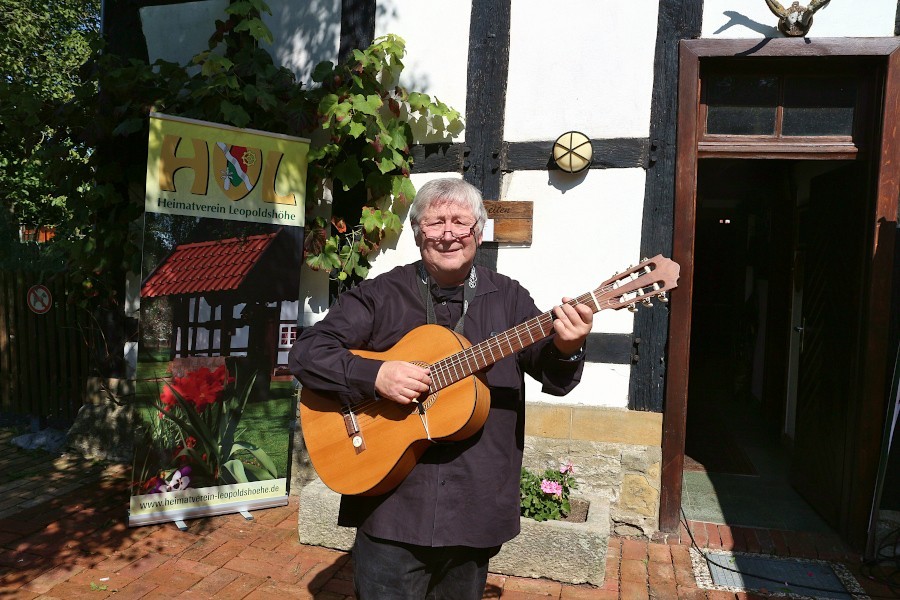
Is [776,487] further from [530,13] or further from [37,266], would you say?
[37,266]

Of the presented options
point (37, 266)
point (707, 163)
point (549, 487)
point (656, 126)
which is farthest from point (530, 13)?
point (37, 266)

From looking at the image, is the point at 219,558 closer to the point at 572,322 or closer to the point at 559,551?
the point at 559,551

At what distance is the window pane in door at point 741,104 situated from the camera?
4035 millimetres

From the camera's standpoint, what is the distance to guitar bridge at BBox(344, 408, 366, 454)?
2.14 meters

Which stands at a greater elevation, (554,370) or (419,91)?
(419,91)

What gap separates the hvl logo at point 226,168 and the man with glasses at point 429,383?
2.25m

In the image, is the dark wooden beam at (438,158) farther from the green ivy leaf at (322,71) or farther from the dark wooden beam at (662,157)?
the dark wooden beam at (662,157)

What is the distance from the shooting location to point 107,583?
3.37m

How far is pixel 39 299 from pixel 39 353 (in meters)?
0.77

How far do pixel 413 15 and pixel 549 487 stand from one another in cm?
319

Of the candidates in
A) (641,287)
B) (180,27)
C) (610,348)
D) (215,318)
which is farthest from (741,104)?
(180,27)

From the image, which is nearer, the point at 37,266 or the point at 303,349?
the point at 303,349

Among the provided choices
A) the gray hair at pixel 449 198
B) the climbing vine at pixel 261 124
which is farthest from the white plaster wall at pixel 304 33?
the gray hair at pixel 449 198

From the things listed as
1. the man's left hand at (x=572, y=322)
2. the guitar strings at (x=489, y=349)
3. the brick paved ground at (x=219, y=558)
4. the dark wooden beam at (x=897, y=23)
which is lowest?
the brick paved ground at (x=219, y=558)
